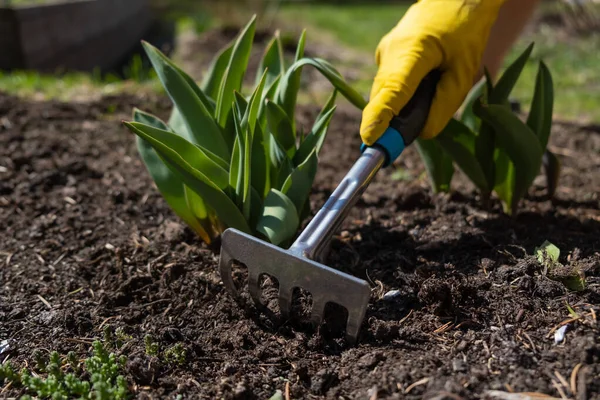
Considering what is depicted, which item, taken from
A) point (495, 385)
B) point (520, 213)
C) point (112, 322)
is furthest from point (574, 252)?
point (112, 322)

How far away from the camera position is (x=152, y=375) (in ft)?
4.71

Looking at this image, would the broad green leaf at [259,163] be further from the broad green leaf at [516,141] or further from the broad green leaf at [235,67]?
the broad green leaf at [516,141]

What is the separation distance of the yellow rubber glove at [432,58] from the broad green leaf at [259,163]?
305 millimetres

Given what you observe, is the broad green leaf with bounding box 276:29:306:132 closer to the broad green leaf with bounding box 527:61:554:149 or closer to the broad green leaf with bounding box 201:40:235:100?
the broad green leaf with bounding box 201:40:235:100

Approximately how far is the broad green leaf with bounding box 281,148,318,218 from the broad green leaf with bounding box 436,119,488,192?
530 mm

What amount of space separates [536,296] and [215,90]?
1198mm

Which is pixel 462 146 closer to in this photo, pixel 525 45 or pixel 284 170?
pixel 284 170

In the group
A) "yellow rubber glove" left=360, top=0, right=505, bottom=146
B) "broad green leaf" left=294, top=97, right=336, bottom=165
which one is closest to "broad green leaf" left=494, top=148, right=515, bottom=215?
"yellow rubber glove" left=360, top=0, right=505, bottom=146

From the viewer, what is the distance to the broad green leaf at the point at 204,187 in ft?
5.13

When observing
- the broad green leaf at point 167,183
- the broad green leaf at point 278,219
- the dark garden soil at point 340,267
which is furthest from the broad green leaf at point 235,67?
the dark garden soil at point 340,267

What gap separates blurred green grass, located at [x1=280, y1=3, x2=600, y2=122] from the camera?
162 inches

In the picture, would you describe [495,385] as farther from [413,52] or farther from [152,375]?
[413,52]

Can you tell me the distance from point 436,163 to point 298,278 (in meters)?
0.94

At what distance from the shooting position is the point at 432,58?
1.89 m
